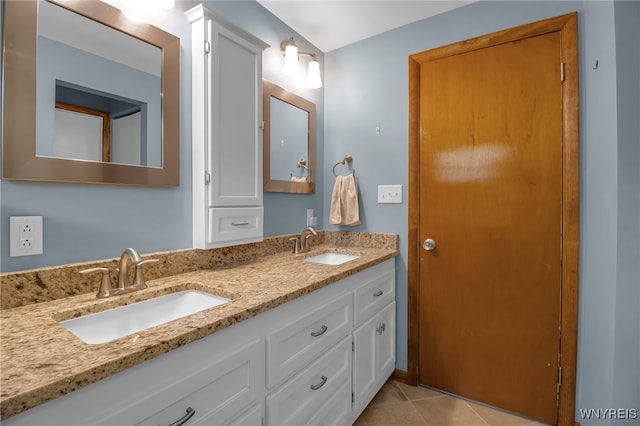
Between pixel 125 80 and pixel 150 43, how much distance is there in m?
0.20

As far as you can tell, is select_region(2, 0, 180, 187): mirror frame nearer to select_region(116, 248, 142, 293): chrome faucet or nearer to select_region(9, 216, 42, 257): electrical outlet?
select_region(9, 216, 42, 257): electrical outlet

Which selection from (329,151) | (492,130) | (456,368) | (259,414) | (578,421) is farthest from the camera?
(329,151)

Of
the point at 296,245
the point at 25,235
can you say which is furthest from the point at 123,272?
the point at 296,245

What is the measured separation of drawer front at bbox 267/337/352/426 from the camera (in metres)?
1.02

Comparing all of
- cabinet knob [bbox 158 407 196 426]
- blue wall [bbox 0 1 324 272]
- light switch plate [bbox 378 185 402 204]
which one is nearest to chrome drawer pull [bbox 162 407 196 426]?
cabinet knob [bbox 158 407 196 426]

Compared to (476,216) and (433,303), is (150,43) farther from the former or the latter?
(433,303)

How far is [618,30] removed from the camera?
140 cm

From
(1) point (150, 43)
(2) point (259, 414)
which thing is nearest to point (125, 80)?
(1) point (150, 43)

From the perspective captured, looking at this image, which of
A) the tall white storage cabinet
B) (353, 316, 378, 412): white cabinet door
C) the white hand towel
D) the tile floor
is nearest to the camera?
the tall white storage cabinet

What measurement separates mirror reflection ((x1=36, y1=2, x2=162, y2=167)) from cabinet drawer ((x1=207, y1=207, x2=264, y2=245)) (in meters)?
0.33

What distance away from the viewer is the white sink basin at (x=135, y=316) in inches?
35.2

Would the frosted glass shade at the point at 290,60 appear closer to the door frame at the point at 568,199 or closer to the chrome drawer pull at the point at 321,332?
the door frame at the point at 568,199

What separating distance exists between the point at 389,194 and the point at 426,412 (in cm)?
131

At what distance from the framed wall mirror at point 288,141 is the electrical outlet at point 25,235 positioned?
107 cm
